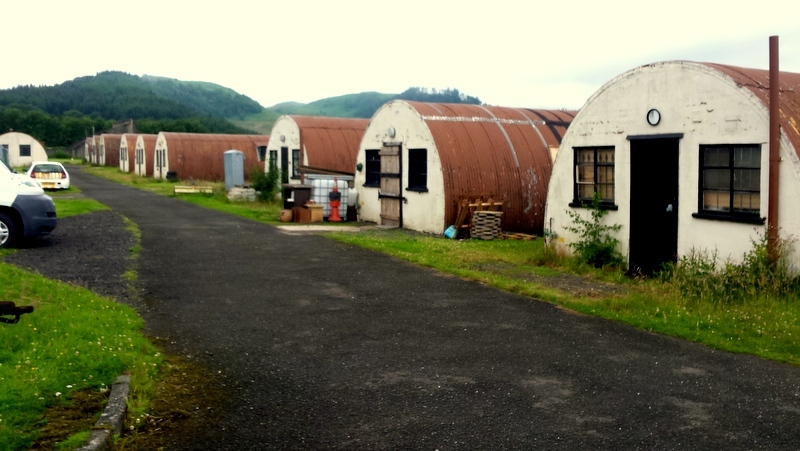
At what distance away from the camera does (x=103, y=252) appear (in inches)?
597

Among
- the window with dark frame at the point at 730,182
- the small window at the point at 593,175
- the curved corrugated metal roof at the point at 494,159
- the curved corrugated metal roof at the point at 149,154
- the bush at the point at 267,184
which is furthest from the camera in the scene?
the curved corrugated metal roof at the point at 149,154

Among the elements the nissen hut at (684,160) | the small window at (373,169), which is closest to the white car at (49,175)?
the small window at (373,169)

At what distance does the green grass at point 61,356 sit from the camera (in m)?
5.70

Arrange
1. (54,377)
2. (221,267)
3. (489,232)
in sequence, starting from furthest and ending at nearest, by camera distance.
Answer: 1. (489,232)
2. (221,267)
3. (54,377)

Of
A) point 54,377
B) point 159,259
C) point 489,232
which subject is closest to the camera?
point 54,377

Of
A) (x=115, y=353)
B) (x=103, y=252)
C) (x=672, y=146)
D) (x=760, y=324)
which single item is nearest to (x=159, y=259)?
(x=103, y=252)

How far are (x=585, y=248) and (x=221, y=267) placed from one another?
21.5 feet

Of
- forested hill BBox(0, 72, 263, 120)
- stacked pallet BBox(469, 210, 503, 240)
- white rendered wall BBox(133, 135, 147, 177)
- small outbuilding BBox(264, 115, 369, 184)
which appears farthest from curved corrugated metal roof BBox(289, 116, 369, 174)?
forested hill BBox(0, 72, 263, 120)

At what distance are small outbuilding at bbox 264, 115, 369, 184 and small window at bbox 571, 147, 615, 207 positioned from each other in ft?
47.9

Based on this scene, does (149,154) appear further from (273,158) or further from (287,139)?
(287,139)

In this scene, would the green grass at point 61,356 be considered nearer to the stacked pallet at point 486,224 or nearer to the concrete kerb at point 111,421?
the concrete kerb at point 111,421

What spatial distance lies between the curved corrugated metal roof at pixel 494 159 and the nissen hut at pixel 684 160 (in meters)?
5.28

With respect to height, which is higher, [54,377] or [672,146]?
[672,146]

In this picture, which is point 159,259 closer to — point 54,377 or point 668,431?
point 54,377
